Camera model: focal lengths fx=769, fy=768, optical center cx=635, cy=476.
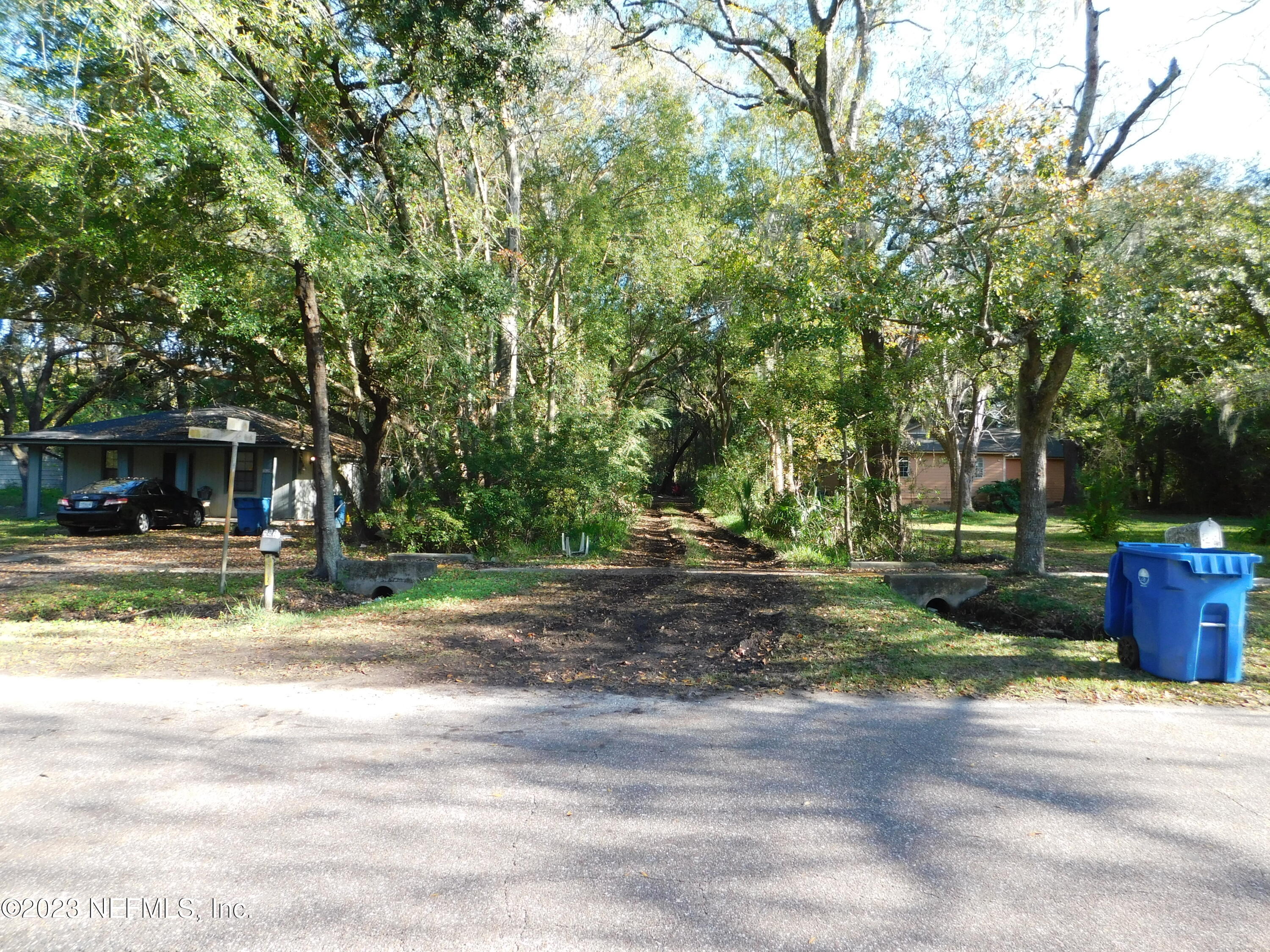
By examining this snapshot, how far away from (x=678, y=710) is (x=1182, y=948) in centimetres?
369

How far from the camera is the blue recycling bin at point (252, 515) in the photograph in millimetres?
21953

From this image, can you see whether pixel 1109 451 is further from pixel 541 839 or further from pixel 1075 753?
pixel 541 839

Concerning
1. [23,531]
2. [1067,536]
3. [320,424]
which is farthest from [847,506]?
[23,531]

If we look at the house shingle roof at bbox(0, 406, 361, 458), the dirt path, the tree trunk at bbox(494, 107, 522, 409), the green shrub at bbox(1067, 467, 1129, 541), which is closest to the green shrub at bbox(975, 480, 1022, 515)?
the green shrub at bbox(1067, 467, 1129, 541)

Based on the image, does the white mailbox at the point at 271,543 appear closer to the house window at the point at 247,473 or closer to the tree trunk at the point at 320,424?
the tree trunk at the point at 320,424

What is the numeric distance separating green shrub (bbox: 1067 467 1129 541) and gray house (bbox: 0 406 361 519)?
842 inches

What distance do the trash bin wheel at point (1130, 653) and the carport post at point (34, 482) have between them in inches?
1179

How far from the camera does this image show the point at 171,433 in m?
23.7

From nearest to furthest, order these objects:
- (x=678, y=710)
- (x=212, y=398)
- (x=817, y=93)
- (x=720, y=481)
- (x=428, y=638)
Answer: (x=678, y=710), (x=428, y=638), (x=817, y=93), (x=212, y=398), (x=720, y=481)

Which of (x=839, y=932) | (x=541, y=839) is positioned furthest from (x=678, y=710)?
(x=839, y=932)

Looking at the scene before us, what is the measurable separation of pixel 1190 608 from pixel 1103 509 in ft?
48.3

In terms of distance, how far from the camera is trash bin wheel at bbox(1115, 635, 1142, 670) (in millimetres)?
7160

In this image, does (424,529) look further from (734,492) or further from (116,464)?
(116,464)

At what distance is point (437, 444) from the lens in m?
17.5
